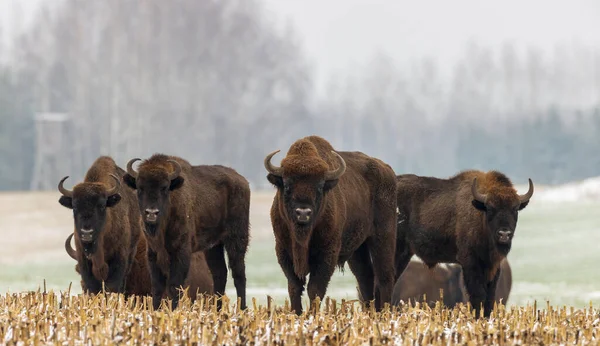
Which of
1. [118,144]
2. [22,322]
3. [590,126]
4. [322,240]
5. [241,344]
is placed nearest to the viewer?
[241,344]

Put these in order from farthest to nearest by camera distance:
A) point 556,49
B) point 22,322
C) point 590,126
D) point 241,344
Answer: point 556,49 < point 590,126 < point 22,322 < point 241,344

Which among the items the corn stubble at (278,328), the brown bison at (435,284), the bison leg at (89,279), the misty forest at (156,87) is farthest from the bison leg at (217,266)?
the misty forest at (156,87)

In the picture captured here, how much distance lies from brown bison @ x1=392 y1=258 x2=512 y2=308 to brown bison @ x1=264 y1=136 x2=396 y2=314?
4014 millimetres

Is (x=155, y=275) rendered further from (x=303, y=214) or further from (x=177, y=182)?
(x=303, y=214)

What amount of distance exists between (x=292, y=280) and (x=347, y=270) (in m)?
25.0

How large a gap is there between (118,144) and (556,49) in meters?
45.8

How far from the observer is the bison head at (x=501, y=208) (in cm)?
1341

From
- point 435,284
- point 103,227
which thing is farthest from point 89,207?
point 435,284

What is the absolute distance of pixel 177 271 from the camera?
13359 millimetres

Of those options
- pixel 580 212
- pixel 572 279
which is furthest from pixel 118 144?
pixel 572 279

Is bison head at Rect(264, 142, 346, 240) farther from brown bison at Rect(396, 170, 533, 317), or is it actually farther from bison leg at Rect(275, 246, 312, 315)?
brown bison at Rect(396, 170, 533, 317)

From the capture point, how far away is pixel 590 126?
94188 millimetres

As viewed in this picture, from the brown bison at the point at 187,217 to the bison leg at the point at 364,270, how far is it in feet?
5.54

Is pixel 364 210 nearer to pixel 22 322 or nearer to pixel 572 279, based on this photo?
pixel 22 322
